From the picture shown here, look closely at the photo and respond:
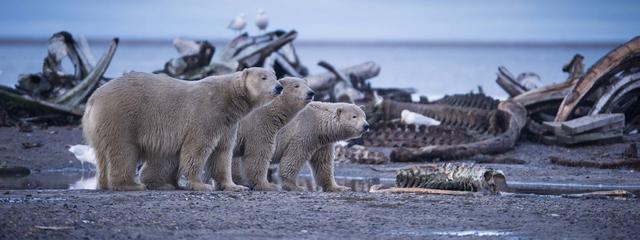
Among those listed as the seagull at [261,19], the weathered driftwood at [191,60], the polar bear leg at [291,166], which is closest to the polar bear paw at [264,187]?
the polar bear leg at [291,166]

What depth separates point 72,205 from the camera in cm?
954

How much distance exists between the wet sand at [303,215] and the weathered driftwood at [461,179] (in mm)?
836

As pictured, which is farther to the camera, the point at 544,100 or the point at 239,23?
the point at 239,23

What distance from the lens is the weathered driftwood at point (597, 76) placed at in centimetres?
1795

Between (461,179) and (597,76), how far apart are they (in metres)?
7.09

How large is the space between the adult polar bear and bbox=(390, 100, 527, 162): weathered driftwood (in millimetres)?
5180

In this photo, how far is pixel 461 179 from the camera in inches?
469

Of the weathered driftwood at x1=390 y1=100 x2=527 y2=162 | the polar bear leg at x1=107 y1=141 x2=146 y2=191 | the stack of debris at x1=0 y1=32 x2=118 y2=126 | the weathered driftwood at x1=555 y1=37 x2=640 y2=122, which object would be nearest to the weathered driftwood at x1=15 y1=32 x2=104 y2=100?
the stack of debris at x1=0 y1=32 x2=118 y2=126

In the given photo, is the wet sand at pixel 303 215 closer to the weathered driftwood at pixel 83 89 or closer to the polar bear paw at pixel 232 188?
the polar bear paw at pixel 232 188

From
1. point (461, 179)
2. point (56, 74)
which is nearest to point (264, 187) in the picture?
point (461, 179)

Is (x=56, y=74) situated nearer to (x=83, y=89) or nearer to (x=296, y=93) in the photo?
(x=83, y=89)

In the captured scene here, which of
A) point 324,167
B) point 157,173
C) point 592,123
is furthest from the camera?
point 592,123

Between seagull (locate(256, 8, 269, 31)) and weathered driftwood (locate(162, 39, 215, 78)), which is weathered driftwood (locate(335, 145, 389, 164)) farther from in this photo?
seagull (locate(256, 8, 269, 31))

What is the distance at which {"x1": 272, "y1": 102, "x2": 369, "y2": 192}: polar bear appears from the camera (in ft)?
41.2
